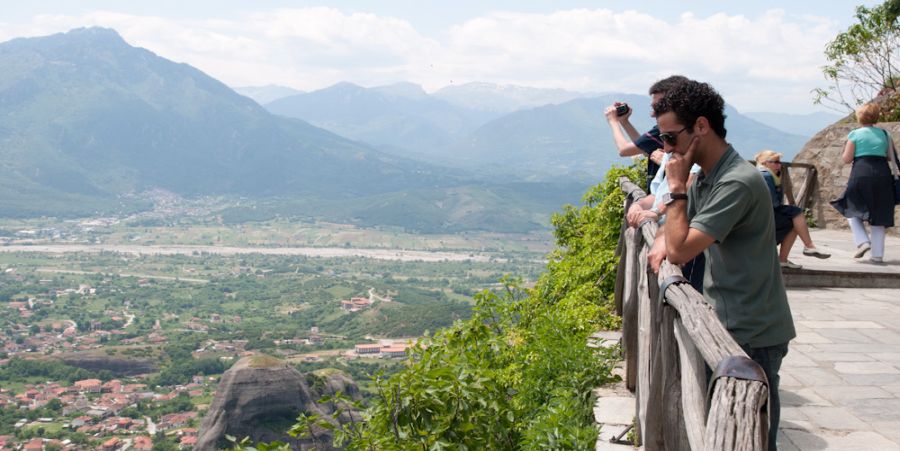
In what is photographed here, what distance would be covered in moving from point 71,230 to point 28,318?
88.3m

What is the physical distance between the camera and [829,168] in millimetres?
15242

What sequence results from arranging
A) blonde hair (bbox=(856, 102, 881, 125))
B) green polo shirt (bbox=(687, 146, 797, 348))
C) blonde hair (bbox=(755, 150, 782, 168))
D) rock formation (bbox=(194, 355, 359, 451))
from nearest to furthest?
green polo shirt (bbox=(687, 146, 797, 348))
blonde hair (bbox=(755, 150, 782, 168))
blonde hair (bbox=(856, 102, 881, 125))
rock formation (bbox=(194, 355, 359, 451))

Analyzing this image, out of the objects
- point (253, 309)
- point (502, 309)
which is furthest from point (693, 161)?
point (253, 309)

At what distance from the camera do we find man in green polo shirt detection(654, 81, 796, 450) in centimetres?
309

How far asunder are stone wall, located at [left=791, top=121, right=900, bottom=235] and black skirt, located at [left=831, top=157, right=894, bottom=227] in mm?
5529

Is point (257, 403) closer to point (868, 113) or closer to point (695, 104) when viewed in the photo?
point (868, 113)

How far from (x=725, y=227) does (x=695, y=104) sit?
55 cm

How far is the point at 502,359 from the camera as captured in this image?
6996 mm

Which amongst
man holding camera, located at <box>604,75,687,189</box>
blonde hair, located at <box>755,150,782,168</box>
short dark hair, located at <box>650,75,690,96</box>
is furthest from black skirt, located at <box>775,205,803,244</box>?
short dark hair, located at <box>650,75,690,96</box>

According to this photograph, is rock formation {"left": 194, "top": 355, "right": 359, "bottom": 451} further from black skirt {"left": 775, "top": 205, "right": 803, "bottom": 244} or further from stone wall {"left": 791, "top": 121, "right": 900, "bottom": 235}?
black skirt {"left": 775, "top": 205, "right": 803, "bottom": 244}

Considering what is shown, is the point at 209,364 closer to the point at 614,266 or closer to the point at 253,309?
the point at 253,309

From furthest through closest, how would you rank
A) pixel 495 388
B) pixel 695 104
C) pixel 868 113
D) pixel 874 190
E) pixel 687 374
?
pixel 874 190 → pixel 868 113 → pixel 495 388 → pixel 695 104 → pixel 687 374

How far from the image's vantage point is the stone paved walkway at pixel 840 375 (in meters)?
4.51

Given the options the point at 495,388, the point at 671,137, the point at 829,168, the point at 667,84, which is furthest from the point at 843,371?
the point at 829,168
